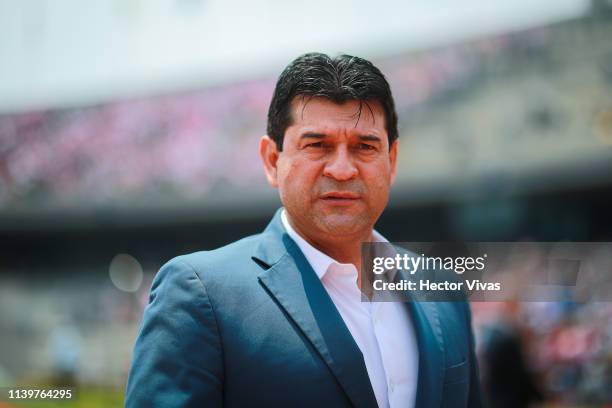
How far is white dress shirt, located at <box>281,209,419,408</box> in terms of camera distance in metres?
1.64

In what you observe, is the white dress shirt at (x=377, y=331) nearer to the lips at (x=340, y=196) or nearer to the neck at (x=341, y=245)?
the neck at (x=341, y=245)

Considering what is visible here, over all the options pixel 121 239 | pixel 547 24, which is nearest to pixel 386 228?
pixel 547 24

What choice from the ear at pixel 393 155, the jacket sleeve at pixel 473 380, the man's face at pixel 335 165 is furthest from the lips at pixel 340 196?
the jacket sleeve at pixel 473 380

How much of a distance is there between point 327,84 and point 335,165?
182 mm

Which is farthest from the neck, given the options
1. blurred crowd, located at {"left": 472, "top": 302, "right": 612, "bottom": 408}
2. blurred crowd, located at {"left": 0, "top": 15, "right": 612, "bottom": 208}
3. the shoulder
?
blurred crowd, located at {"left": 0, "top": 15, "right": 612, "bottom": 208}

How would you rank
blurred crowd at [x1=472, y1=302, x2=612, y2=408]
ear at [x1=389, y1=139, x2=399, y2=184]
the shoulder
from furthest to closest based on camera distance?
blurred crowd at [x1=472, y1=302, x2=612, y2=408], ear at [x1=389, y1=139, x2=399, y2=184], the shoulder

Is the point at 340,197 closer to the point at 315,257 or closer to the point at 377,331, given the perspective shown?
the point at 315,257

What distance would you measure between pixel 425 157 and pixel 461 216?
1478mm

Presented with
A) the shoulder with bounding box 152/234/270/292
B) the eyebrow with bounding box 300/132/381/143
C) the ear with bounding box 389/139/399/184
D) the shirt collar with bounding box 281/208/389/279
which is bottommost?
the shoulder with bounding box 152/234/270/292

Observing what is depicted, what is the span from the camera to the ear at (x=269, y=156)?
1739mm

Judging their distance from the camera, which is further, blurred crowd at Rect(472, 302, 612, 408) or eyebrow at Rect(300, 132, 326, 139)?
blurred crowd at Rect(472, 302, 612, 408)

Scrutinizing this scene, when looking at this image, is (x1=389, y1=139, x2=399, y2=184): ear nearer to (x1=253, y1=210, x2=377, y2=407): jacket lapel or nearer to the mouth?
the mouth

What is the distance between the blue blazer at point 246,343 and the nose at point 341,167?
0.22m

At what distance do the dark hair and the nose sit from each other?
118 mm
